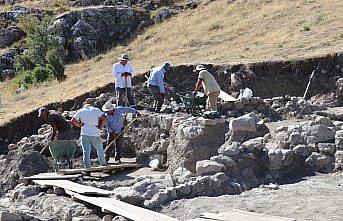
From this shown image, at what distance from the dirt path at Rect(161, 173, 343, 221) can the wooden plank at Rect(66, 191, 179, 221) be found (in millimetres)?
489

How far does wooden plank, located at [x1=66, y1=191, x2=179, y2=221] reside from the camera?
8812mm

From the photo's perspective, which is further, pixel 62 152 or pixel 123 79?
pixel 123 79

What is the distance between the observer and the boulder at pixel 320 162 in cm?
1116

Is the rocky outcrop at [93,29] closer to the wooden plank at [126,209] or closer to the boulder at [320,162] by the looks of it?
the boulder at [320,162]

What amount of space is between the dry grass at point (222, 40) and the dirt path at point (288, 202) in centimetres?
1033

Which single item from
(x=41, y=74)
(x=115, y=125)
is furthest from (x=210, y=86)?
(x=41, y=74)

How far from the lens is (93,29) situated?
36031 mm

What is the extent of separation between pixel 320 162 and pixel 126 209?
12.4 ft

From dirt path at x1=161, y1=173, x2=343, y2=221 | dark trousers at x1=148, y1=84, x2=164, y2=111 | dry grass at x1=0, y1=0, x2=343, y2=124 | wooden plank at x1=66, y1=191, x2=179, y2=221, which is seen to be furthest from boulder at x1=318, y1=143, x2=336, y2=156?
dry grass at x1=0, y1=0, x2=343, y2=124

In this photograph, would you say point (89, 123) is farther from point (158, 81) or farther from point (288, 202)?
point (288, 202)

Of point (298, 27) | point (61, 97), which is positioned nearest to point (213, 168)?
point (61, 97)

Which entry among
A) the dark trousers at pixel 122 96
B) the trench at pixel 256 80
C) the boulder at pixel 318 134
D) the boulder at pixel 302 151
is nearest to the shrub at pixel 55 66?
the trench at pixel 256 80

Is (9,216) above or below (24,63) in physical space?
above

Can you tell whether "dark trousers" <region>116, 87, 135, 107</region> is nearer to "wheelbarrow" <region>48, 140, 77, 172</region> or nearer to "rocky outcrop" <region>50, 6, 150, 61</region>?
"wheelbarrow" <region>48, 140, 77, 172</region>
